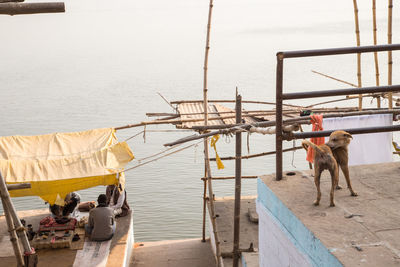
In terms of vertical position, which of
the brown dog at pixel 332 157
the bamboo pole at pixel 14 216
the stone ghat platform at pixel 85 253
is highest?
the brown dog at pixel 332 157

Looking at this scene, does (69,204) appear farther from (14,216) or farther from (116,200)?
(14,216)

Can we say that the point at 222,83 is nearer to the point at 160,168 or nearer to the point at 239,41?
the point at 160,168

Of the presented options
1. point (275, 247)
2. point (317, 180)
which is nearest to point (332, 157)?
point (317, 180)

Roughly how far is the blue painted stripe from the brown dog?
0.78ft

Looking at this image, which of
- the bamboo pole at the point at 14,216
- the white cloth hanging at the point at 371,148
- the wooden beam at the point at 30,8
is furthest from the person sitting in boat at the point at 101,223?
the wooden beam at the point at 30,8

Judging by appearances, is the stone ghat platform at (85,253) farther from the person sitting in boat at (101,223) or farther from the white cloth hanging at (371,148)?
the white cloth hanging at (371,148)

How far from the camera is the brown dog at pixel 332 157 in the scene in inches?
124

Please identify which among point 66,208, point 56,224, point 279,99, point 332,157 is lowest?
point 56,224

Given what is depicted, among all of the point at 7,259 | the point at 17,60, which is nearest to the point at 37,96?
the point at 17,60

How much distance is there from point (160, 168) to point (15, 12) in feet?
34.9

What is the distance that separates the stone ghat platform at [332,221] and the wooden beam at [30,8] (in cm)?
199

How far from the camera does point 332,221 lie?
2941mm

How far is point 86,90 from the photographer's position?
80.2ft

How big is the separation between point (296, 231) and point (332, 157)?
55cm
